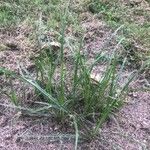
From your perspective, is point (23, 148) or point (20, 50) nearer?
point (23, 148)

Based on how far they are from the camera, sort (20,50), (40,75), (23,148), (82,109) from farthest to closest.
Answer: (20,50) < (40,75) < (82,109) < (23,148)

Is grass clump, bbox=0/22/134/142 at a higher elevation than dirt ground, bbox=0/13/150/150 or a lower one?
higher

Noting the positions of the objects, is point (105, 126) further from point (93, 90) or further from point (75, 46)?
point (75, 46)

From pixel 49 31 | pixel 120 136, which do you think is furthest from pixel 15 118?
pixel 49 31

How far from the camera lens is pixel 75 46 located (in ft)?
9.18

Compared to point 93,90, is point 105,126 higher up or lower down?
lower down

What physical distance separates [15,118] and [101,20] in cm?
119

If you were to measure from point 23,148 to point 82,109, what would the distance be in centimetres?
40

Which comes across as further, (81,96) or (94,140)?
(81,96)

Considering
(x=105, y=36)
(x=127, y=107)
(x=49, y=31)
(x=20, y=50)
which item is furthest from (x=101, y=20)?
(x=127, y=107)

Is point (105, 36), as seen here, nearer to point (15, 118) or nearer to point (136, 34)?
point (136, 34)

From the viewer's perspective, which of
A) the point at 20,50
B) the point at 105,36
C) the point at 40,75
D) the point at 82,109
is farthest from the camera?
the point at 105,36

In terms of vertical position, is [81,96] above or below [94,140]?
above

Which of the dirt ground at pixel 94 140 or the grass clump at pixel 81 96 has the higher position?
the grass clump at pixel 81 96
